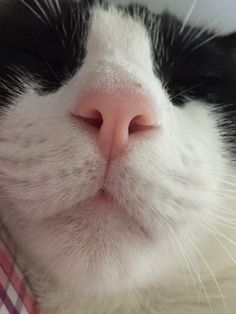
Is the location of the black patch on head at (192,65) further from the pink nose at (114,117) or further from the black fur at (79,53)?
the pink nose at (114,117)

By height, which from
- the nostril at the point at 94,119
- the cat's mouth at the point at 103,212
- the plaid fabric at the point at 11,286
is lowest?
the plaid fabric at the point at 11,286

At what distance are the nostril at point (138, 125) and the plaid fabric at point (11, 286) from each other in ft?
0.75

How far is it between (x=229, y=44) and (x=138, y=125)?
15.9 inches

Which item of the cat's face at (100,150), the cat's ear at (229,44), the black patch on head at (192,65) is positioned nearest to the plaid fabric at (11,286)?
the cat's face at (100,150)

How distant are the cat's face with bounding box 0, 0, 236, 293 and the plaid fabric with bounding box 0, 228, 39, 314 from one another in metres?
0.03

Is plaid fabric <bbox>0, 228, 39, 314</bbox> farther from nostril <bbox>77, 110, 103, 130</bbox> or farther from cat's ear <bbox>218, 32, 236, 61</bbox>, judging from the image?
cat's ear <bbox>218, 32, 236, 61</bbox>

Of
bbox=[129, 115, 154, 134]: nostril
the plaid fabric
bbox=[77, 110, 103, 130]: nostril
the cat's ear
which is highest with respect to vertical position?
the cat's ear

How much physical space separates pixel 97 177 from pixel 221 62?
1.20 feet

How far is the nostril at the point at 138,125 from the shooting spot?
0.62 metres

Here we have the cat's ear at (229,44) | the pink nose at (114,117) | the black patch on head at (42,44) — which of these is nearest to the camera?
the pink nose at (114,117)

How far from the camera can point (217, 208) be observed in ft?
2.36

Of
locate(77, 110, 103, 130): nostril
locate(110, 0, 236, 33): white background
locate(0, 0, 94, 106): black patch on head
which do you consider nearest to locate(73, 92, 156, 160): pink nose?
locate(77, 110, 103, 130): nostril

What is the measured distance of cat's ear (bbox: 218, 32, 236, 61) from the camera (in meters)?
0.94

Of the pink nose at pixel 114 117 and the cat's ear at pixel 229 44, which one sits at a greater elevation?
the cat's ear at pixel 229 44
